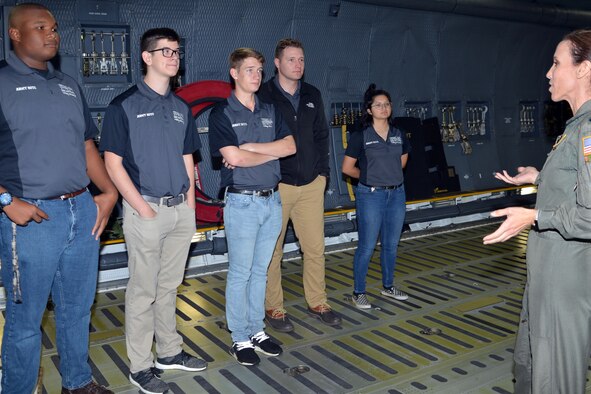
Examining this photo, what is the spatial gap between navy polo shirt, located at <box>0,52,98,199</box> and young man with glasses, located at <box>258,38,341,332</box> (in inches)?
77.6

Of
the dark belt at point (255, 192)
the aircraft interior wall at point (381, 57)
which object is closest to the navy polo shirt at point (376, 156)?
the dark belt at point (255, 192)

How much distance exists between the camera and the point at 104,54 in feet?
22.9

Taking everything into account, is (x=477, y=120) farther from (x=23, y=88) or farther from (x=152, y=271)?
(x=23, y=88)

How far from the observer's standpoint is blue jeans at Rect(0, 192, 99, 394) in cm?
332

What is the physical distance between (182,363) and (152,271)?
0.85 metres

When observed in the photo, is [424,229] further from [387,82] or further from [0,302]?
[0,302]

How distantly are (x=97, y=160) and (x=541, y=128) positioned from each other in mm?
10136

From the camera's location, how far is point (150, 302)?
4.03m

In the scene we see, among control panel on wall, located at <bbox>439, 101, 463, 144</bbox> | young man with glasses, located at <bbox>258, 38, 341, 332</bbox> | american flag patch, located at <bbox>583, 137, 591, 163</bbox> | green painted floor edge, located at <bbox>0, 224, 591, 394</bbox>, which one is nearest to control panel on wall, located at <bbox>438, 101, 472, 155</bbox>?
control panel on wall, located at <bbox>439, 101, 463, 144</bbox>

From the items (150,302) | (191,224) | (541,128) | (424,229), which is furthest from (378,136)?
(541,128)

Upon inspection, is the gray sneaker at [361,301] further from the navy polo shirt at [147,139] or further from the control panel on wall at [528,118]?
the control panel on wall at [528,118]

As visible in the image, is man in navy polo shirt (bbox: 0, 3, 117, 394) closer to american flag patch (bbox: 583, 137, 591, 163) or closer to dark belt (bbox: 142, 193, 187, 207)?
dark belt (bbox: 142, 193, 187, 207)

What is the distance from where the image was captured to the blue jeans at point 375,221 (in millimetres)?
5590

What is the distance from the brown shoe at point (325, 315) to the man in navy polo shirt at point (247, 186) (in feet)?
2.53
